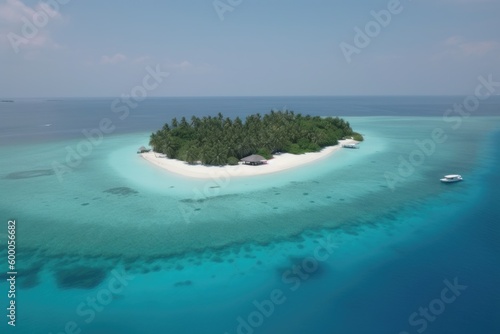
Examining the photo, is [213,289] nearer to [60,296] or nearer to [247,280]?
[247,280]

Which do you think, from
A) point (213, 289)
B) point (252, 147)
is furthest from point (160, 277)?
point (252, 147)

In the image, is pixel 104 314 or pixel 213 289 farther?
pixel 213 289

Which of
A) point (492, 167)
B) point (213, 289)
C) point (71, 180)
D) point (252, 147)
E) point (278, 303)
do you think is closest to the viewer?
point (278, 303)
